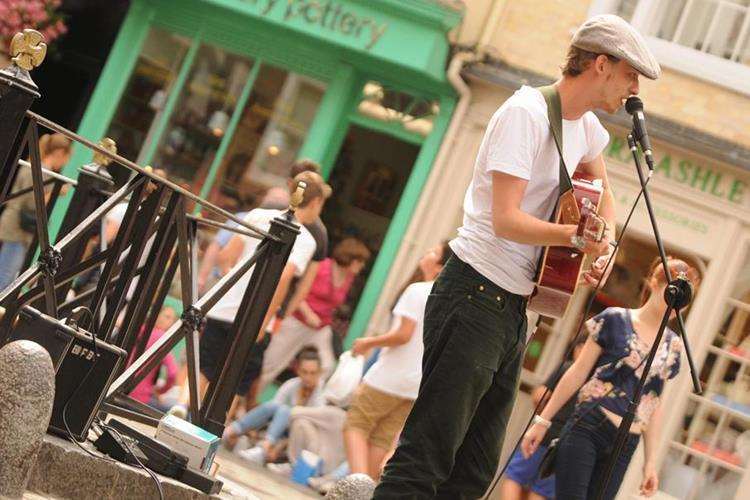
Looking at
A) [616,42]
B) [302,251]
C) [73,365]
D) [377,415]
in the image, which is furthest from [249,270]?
[616,42]

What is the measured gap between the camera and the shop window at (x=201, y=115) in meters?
15.4

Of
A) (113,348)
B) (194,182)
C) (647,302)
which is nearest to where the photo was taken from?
(113,348)

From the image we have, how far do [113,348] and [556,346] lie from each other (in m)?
8.25

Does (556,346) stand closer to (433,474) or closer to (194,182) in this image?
(194,182)

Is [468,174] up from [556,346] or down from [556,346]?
up

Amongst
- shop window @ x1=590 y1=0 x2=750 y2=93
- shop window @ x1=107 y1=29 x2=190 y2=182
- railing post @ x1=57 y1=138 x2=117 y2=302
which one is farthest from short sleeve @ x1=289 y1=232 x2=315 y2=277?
shop window @ x1=107 y1=29 x2=190 y2=182

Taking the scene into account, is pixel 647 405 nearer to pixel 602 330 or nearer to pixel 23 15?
pixel 602 330

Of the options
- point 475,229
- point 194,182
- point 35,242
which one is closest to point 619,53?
point 475,229

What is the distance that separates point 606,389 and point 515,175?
3097mm

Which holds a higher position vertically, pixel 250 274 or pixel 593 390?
pixel 593 390

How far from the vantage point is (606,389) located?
312 inches

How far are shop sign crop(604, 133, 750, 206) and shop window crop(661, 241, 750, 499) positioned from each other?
589mm

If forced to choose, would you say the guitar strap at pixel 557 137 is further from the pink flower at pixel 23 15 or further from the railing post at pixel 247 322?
the pink flower at pixel 23 15

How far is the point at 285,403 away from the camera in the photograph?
467 inches
